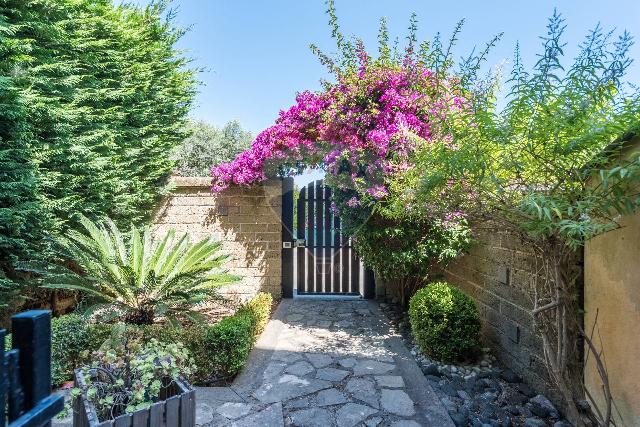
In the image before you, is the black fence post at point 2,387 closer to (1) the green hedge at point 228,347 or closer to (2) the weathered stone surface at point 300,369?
(1) the green hedge at point 228,347

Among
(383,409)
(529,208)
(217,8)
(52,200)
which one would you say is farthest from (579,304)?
(217,8)

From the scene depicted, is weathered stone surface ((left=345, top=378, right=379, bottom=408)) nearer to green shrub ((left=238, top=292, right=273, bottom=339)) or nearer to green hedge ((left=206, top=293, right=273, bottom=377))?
green hedge ((left=206, top=293, right=273, bottom=377))

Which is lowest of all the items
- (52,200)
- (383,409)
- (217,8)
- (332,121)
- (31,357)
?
(383,409)

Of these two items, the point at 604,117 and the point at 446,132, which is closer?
the point at 604,117

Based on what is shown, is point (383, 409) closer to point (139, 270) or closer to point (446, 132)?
point (446, 132)

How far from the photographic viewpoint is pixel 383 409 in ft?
8.41

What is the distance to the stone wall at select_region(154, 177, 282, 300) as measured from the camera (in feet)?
19.6

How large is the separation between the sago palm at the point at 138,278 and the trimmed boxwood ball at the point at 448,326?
2220mm

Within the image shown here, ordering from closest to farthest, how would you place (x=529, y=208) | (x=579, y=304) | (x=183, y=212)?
(x=529, y=208), (x=579, y=304), (x=183, y=212)

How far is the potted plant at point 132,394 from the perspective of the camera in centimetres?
172

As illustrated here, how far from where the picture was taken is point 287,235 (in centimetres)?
605

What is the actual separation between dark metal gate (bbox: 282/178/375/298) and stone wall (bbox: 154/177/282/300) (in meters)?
0.19

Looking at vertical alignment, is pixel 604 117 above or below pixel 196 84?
below

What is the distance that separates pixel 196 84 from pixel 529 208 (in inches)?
238
